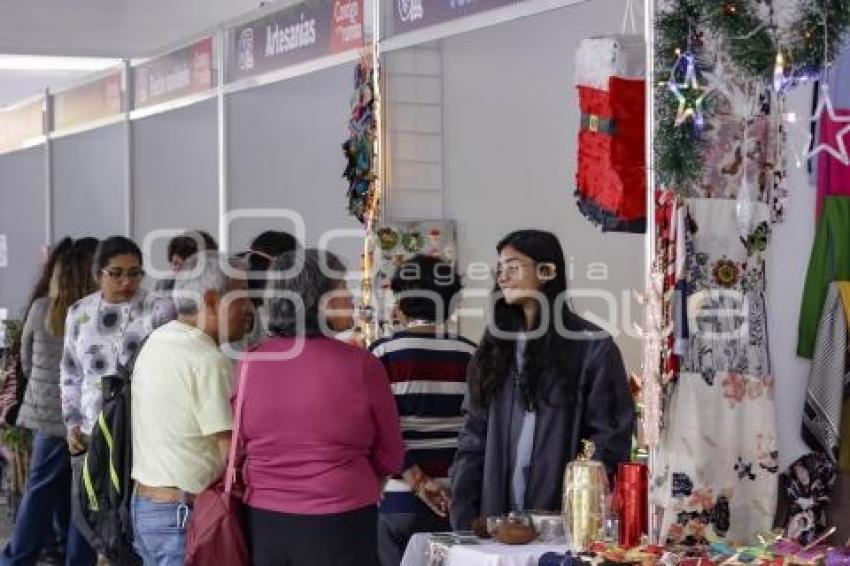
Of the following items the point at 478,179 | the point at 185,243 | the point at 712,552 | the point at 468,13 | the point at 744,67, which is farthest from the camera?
the point at 478,179

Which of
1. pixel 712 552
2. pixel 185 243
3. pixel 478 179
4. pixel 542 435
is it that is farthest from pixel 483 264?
pixel 712 552

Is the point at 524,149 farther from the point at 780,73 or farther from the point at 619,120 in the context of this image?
the point at 780,73

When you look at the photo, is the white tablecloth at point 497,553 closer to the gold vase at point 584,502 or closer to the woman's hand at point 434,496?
the gold vase at point 584,502

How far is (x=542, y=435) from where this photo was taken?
4078 mm

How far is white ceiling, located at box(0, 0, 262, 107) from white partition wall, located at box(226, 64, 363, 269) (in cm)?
185

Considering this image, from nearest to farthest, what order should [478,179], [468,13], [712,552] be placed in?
1. [712,552]
2. [468,13]
3. [478,179]

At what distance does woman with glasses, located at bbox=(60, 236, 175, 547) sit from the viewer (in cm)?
564

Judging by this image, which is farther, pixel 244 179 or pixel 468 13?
pixel 244 179

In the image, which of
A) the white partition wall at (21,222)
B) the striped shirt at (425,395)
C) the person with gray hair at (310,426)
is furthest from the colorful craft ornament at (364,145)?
the white partition wall at (21,222)

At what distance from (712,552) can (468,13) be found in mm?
2400

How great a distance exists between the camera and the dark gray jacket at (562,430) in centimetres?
404

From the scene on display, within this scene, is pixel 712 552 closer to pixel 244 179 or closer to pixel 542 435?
pixel 542 435

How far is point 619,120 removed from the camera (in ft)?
13.4

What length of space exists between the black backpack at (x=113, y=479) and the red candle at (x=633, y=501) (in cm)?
142
